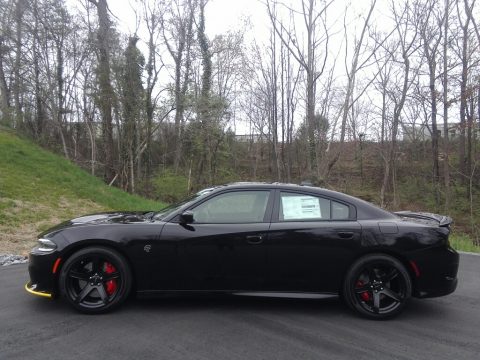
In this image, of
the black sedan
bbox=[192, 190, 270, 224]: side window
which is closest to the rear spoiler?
the black sedan

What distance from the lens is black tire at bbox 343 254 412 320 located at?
4.46 m

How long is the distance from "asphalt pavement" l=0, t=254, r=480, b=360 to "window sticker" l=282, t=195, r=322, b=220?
1021 mm

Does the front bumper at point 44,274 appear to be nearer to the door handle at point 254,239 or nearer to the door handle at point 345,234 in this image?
the door handle at point 254,239

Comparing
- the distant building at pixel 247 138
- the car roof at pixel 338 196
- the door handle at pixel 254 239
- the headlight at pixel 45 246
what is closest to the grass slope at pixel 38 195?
the headlight at pixel 45 246

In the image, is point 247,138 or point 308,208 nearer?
point 308,208

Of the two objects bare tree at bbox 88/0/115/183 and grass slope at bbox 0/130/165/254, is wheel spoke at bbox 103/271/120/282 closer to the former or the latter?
grass slope at bbox 0/130/165/254

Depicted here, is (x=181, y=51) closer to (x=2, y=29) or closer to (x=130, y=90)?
(x=130, y=90)

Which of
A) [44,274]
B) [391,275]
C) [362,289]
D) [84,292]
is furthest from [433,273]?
[44,274]

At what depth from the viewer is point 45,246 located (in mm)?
4402

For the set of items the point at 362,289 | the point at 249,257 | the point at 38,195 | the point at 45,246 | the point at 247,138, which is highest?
the point at 247,138

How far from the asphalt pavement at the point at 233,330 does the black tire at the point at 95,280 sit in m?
0.13

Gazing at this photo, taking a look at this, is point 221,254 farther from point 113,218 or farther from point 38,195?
point 38,195

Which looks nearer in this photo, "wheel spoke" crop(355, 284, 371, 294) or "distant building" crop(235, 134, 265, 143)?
"wheel spoke" crop(355, 284, 371, 294)

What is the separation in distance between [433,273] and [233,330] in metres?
2.22
